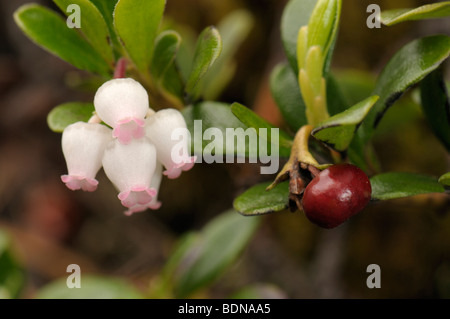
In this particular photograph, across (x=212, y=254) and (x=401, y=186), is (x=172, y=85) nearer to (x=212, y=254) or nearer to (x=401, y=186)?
(x=401, y=186)

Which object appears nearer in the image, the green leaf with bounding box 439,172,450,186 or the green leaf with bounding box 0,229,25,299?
the green leaf with bounding box 439,172,450,186

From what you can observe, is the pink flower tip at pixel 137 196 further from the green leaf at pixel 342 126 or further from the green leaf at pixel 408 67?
the green leaf at pixel 408 67

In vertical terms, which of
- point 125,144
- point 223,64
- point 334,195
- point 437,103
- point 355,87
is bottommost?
point 334,195

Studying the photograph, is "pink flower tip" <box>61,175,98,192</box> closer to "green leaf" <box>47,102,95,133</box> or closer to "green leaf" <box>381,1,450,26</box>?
"green leaf" <box>47,102,95,133</box>

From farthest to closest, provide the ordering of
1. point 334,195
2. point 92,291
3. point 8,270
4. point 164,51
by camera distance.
→ point 8,270
point 92,291
point 164,51
point 334,195

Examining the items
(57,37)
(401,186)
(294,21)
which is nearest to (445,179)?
(401,186)

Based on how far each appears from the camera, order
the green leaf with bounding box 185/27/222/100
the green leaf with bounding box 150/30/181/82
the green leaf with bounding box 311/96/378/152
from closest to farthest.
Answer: the green leaf with bounding box 311/96/378/152 < the green leaf with bounding box 185/27/222/100 < the green leaf with bounding box 150/30/181/82

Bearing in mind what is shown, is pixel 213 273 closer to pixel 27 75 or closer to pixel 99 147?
pixel 99 147

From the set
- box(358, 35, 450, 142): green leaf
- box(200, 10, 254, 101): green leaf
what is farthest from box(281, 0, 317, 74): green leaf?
box(200, 10, 254, 101): green leaf
